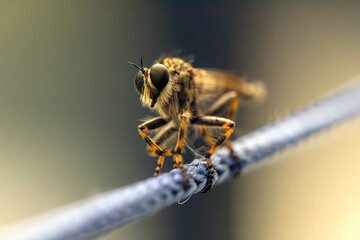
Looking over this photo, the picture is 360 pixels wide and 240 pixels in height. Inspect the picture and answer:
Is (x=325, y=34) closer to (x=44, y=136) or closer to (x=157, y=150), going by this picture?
(x=44, y=136)

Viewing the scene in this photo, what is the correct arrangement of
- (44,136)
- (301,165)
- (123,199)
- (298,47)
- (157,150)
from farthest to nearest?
1. (298,47)
2. (301,165)
3. (44,136)
4. (157,150)
5. (123,199)

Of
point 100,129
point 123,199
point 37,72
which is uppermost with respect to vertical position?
point 37,72

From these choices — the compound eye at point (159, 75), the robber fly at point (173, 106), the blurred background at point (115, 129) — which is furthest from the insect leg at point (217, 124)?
the blurred background at point (115, 129)

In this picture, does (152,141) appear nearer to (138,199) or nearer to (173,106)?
(173,106)

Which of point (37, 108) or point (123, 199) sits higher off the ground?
point (37, 108)

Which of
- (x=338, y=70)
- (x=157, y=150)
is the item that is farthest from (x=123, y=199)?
(x=338, y=70)

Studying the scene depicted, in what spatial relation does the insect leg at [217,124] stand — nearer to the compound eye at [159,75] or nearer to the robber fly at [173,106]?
the robber fly at [173,106]
